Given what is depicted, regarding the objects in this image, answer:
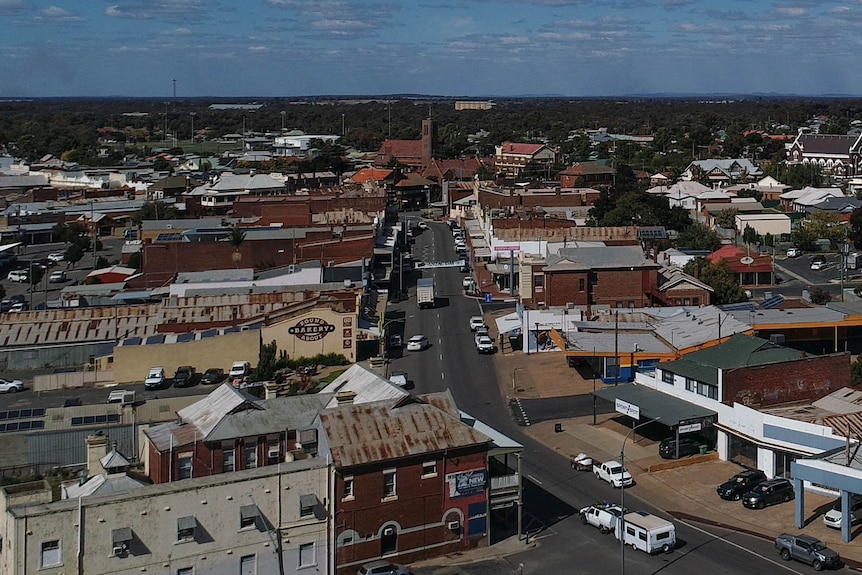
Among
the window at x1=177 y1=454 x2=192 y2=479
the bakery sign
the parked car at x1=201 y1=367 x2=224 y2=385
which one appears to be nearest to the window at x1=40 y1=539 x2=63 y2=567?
the window at x1=177 y1=454 x2=192 y2=479

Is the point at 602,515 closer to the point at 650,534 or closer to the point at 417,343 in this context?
the point at 650,534

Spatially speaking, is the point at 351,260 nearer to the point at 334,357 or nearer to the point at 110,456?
the point at 334,357

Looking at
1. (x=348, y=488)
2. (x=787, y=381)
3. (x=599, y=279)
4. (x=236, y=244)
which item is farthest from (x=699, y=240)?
(x=348, y=488)

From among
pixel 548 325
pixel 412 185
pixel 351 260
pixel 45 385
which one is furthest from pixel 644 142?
pixel 45 385

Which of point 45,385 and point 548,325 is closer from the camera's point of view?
point 45,385

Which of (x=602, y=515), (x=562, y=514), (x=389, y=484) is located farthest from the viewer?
(x=562, y=514)
